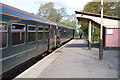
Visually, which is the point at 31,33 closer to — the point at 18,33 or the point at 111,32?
the point at 18,33

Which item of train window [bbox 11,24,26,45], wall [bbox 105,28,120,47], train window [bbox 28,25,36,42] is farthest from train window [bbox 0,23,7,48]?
wall [bbox 105,28,120,47]

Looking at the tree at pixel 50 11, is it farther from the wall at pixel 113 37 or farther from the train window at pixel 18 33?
the train window at pixel 18 33

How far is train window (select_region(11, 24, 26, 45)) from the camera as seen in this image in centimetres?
641

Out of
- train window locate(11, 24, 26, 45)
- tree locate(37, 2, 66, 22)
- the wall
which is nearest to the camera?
train window locate(11, 24, 26, 45)

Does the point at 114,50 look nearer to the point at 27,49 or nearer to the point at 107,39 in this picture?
the point at 107,39

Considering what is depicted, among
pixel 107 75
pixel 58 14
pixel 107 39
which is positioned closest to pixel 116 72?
pixel 107 75

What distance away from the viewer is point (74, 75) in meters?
6.48

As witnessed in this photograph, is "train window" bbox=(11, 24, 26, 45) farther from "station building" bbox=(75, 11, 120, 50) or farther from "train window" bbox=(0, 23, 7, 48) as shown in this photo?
"station building" bbox=(75, 11, 120, 50)

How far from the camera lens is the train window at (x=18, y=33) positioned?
6.41m

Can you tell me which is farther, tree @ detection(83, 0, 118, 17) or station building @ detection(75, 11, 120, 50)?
tree @ detection(83, 0, 118, 17)

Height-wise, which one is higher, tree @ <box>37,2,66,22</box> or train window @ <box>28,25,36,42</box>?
tree @ <box>37,2,66,22</box>

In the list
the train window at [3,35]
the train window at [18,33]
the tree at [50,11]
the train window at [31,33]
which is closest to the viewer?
the train window at [3,35]

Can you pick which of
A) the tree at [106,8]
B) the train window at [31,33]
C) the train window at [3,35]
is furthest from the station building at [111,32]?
the tree at [106,8]

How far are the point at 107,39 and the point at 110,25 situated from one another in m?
1.21
